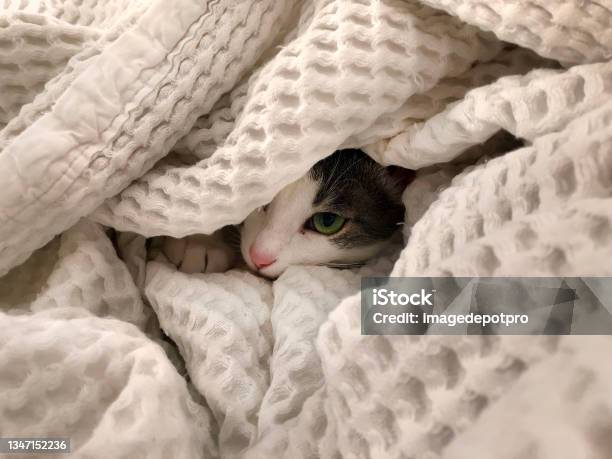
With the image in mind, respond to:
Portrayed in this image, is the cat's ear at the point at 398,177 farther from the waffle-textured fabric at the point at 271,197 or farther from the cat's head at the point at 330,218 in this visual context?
the waffle-textured fabric at the point at 271,197

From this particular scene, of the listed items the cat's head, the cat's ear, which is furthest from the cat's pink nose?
the cat's ear

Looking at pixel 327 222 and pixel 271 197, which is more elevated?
pixel 271 197

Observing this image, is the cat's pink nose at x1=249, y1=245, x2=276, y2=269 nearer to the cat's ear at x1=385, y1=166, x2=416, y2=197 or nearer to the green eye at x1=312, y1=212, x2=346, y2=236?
the green eye at x1=312, y1=212, x2=346, y2=236

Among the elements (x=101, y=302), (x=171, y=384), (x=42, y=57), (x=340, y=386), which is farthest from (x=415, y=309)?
(x=42, y=57)

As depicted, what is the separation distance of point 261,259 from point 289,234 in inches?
2.2

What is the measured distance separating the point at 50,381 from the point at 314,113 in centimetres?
32

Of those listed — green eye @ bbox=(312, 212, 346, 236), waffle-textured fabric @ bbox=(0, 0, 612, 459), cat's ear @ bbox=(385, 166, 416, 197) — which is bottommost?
green eye @ bbox=(312, 212, 346, 236)

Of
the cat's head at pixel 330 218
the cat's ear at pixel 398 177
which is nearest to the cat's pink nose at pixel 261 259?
the cat's head at pixel 330 218

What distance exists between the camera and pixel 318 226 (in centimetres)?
76

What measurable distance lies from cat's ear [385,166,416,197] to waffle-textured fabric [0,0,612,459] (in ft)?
0.34

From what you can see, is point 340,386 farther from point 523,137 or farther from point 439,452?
point 523,137

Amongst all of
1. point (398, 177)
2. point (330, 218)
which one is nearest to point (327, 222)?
point (330, 218)

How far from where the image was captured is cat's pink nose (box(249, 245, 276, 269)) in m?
0.70

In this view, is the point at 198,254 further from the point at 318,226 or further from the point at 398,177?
the point at 398,177
